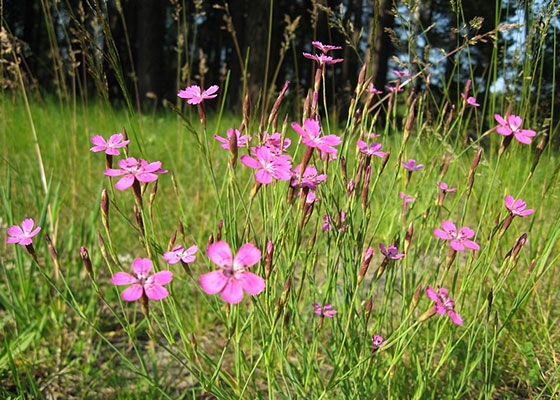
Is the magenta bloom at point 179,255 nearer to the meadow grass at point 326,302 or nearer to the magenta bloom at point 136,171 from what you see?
the meadow grass at point 326,302

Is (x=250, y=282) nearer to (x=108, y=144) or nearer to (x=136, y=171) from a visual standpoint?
(x=136, y=171)

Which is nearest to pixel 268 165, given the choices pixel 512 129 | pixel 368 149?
pixel 368 149

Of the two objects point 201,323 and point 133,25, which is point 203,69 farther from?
point 133,25

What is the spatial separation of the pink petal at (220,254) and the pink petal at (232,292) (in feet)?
0.08

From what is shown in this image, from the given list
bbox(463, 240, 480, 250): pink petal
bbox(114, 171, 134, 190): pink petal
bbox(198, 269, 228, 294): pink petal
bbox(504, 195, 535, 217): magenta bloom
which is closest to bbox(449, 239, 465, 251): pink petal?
bbox(463, 240, 480, 250): pink petal

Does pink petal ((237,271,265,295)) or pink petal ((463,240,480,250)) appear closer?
pink petal ((237,271,265,295))

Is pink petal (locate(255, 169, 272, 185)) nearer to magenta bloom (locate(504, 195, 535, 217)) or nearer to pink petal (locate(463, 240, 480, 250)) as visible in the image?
pink petal (locate(463, 240, 480, 250))

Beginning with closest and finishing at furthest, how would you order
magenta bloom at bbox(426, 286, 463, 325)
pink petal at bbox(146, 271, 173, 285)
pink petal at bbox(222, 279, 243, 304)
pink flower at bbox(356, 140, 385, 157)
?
pink petal at bbox(222, 279, 243, 304) → pink petal at bbox(146, 271, 173, 285) → magenta bloom at bbox(426, 286, 463, 325) → pink flower at bbox(356, 140, 385, 157)

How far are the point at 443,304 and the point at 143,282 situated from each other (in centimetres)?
51

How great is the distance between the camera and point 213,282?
1.72ft

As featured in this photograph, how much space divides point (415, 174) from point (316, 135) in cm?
157

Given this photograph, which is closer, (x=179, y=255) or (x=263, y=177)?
(x=263, y=177)

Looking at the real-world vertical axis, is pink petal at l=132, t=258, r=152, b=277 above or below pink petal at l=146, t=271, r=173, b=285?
below

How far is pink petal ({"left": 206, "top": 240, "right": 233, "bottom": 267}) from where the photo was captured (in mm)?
546
